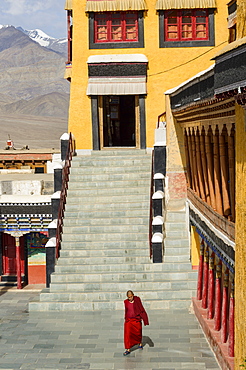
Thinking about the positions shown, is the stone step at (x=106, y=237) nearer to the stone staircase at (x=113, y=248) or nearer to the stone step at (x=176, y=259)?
the stone staircase at (x=113, y=248)

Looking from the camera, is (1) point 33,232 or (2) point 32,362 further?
(1) point 33,232

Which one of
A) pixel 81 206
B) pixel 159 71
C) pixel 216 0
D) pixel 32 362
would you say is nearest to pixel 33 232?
pixel 81 206

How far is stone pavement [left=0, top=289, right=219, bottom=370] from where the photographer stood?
1198 cm

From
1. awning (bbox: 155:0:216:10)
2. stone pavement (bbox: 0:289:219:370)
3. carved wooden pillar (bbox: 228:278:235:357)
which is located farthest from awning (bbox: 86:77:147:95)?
carved wooden pillar (bbox: 228:278:235:357)

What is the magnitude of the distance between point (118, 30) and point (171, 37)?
1751 millimetres

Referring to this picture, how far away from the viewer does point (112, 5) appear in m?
20.8

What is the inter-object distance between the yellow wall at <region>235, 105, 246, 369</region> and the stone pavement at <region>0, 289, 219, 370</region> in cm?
245

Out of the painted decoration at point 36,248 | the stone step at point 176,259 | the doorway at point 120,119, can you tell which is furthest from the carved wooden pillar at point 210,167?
the doorway at point 120,119

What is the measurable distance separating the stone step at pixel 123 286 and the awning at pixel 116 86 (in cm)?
756

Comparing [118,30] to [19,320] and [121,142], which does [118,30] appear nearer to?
[121,142]

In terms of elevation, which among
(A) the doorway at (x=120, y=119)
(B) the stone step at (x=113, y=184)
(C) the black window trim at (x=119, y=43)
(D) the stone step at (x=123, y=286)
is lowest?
(D) the stone step at (x=123, y=286)

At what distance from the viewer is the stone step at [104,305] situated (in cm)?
1513

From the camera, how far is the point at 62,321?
47.6 feet

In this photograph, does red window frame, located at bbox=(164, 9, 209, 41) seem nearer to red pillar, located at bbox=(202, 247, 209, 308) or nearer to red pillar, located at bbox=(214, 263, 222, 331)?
red pillar, located at bbox=(202, 247, 209, 308)
